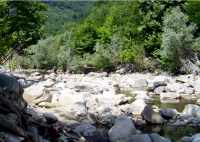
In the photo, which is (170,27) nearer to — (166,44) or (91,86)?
(166,44)

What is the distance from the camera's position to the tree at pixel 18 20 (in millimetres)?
34875

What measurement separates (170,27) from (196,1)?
8772 millimetres

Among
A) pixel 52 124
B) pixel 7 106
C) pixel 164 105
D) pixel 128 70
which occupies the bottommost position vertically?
pixel 128 70

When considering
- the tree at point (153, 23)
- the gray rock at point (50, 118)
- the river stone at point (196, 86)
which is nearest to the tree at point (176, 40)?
the tree at point (153, 23)

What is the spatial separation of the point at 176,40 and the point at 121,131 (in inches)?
1098

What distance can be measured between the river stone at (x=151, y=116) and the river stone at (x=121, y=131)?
376 cm

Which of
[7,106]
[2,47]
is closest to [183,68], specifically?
[2,47]

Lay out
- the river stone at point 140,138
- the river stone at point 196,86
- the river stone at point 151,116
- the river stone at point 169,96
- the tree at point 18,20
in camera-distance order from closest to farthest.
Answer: the river stone at point 140,138
the river stone at point 151,116
the river stone at point 169,96
the river stone at point 196,86
the tree at point 18,20

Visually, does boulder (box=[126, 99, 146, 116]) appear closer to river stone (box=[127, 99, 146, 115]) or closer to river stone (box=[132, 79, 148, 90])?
river stone (box=[127, 99, 146, 115])

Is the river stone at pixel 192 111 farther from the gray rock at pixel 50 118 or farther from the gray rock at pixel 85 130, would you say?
the gray rock at pixel 50 118

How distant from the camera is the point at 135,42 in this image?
54.9 m

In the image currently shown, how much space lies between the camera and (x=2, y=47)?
3512 cm

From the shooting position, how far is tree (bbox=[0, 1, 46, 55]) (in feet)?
114

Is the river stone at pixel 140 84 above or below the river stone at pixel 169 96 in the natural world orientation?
below
